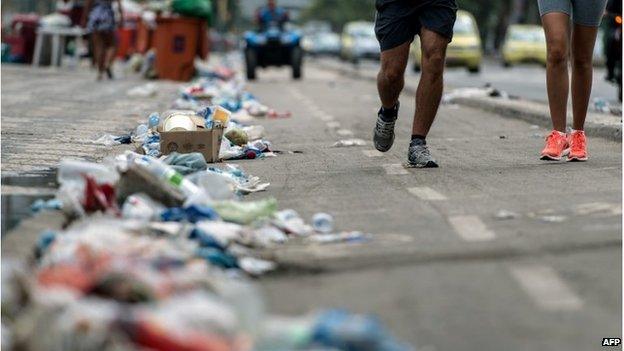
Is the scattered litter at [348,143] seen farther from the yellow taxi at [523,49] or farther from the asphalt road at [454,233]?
the yellow taxi at [523,49]

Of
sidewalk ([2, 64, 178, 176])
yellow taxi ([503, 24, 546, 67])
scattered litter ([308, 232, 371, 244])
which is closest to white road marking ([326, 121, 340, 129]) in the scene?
sidewalk ([2, 64, 178, 176])

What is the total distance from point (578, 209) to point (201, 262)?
2368 mm

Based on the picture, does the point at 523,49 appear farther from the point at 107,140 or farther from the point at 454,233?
the point at 454,233

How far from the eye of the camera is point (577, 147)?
9.96 m

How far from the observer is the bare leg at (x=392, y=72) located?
9820 mm

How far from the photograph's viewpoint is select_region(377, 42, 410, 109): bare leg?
9.82 m

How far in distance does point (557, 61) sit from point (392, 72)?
997 millimetres

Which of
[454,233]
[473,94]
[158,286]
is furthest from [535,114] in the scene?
[158,286]

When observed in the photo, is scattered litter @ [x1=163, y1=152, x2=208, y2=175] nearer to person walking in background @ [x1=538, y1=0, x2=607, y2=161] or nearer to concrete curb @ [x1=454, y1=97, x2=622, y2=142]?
person walking in background @ [x1=538, y1=0, x2=607, y2=161]

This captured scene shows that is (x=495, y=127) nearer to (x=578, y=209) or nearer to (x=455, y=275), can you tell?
(x=578, y=209)

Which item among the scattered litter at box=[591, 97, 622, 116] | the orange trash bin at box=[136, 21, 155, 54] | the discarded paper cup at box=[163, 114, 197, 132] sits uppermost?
the discarded paper cup at box=[163, 114, 197, 132]

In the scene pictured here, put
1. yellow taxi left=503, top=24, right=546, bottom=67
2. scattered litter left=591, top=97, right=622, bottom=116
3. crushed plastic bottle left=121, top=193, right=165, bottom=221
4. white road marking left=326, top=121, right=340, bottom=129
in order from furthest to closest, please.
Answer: yellow taxi left=503, top=24, right=546, bottom=67
scattered litter left=591, top=97, right=622, bottom=116
white road marking left=326, top=121, right=340, bottom=129
crushed plastic bottle left=121, top=193, right=165, bottom=221

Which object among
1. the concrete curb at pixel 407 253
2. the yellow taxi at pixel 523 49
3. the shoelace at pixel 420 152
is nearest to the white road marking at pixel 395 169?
the shoelace at pixel 420 152

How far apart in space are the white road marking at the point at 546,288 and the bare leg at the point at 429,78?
14.0ft
